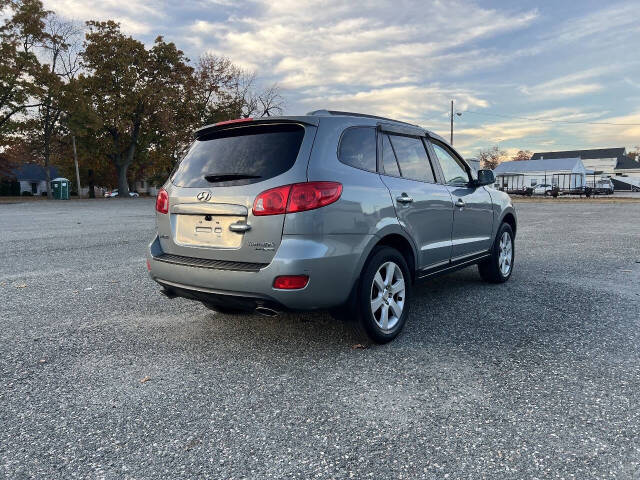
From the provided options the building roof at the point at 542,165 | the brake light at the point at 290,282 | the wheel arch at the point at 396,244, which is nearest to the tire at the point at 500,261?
the wheel arch at the point at 396,244

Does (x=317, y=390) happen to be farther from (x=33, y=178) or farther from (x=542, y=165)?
(x=33, y=178)

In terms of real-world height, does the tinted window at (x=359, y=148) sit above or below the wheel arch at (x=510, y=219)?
above

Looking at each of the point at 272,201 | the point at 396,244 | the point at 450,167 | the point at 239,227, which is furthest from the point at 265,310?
the point at 450,167

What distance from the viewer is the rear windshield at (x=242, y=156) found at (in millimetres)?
3416

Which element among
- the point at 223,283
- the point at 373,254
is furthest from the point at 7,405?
the point at 373,254

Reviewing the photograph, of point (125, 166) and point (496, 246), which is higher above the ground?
point (125, 166)

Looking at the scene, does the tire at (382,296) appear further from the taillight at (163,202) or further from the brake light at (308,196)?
the taillight at (163,202)

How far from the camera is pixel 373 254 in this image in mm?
3670

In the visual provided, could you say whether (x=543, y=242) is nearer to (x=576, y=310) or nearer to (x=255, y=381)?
(x=576, y=310)

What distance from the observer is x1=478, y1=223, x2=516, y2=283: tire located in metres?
5.91

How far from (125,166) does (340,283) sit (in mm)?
45604

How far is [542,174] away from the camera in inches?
3046

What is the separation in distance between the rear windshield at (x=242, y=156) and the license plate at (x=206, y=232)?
0.27m

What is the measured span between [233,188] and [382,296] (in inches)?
56.2
